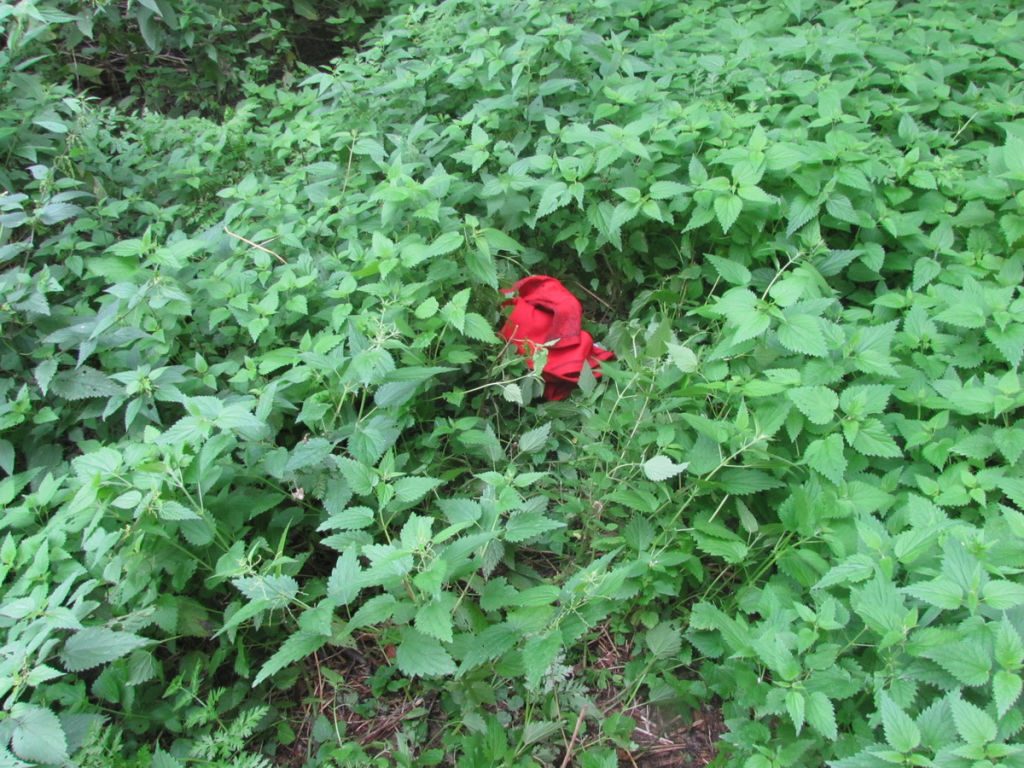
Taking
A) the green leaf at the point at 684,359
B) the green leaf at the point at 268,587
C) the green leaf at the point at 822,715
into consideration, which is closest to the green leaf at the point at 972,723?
the green leaf at the point at 822,715

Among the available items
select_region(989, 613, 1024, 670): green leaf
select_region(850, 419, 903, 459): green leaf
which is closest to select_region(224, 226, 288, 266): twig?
select_region(850, 419, 903, 459): green leaf

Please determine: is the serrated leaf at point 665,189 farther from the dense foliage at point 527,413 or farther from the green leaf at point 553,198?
the green leaf at point 553,198

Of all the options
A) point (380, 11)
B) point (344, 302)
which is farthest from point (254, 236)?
point (380, 11)

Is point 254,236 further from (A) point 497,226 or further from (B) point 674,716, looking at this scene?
(B) point 674,716

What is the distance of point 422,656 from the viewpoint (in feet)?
5.41

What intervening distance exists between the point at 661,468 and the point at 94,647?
1452mm

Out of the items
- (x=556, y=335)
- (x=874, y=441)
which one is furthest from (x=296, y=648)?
(x=874, y=441)

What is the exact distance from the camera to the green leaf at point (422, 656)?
1619 mm

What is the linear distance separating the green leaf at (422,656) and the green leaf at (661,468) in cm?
73

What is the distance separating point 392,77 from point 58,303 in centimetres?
170

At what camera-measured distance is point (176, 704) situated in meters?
1.90

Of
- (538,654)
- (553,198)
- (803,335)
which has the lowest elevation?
(538,654)

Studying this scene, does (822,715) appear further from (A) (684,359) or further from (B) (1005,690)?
(A) (684,359)

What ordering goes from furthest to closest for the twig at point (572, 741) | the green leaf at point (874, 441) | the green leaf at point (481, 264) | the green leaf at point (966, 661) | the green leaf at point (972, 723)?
the green leaf at point (481, 264)
the green leaf at point (874, 441)
the twig at point (572, 741)
the green leaf at point (966, 661)
the green leaf at point (972, 723)
